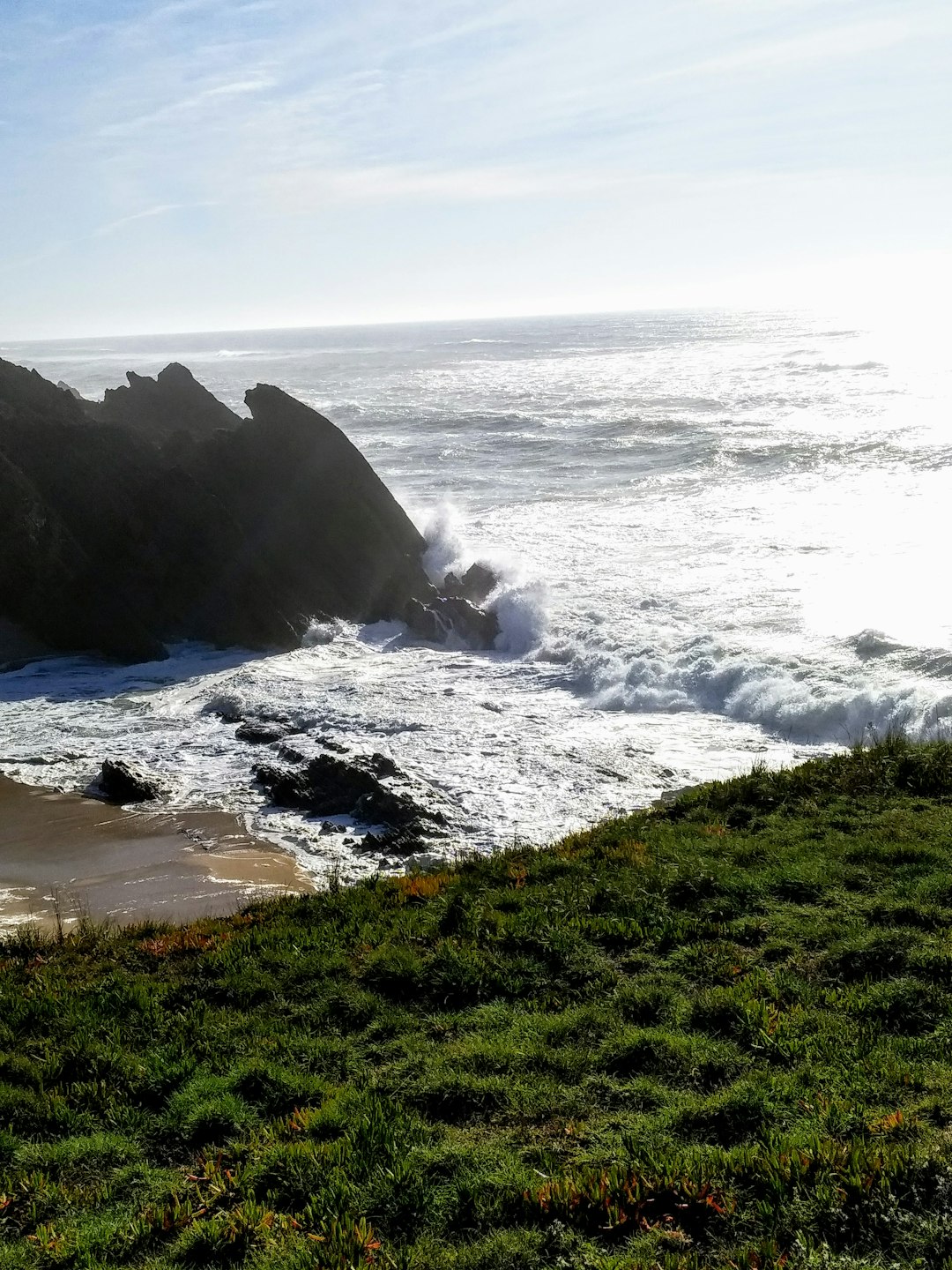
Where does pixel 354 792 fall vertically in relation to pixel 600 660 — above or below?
below

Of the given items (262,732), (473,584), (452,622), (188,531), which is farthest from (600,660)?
(188,531)

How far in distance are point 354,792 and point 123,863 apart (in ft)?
14.4

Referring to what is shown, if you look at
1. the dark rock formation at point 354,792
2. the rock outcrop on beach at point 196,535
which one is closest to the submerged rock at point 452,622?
the rock outcrop on beach at point 196,535

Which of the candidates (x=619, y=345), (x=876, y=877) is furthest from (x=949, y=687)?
(x=619, y=345)

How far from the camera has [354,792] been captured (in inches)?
746

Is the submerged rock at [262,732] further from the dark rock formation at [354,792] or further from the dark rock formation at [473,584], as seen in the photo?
the dark rock formation at [473,584]

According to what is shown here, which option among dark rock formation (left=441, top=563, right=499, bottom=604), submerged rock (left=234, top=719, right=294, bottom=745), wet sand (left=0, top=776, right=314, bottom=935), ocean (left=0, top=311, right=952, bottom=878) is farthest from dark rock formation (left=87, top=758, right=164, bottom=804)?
dark rock formation (left=441, top=563, right=499, bottom=604)

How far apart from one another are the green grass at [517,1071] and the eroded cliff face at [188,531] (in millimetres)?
21081

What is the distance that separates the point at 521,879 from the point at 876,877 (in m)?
4.25

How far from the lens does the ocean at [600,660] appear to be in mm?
20641

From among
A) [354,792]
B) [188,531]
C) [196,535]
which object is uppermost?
[188,531]

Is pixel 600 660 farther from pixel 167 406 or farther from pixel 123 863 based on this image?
pixel 167 406

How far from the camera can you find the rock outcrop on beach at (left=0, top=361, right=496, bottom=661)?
103 ft

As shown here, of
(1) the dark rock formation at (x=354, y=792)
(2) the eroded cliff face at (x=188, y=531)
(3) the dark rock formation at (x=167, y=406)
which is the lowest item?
(1) the dark rock formation at (x=354, y=792)
